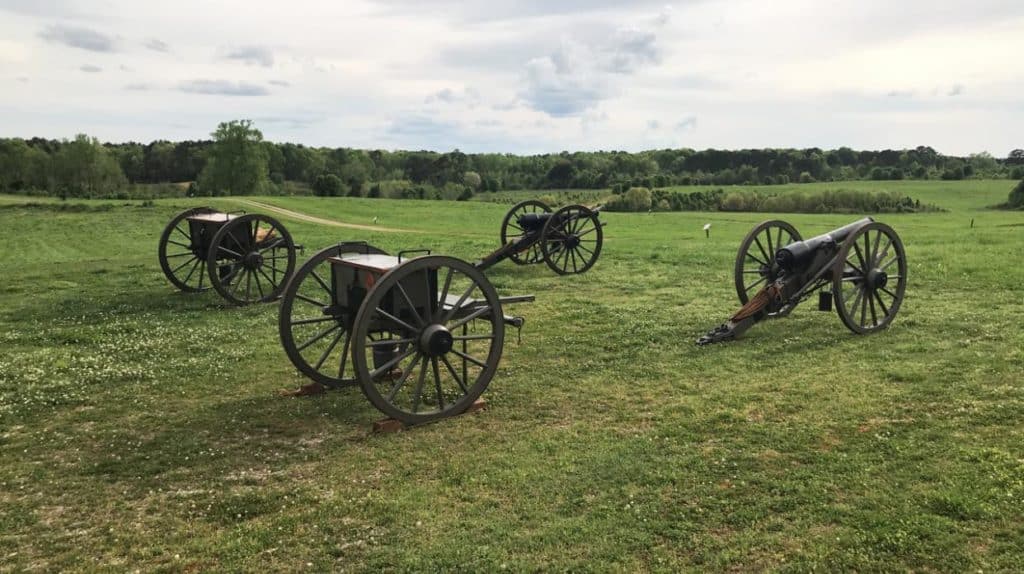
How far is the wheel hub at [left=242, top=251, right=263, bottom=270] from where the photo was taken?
12125 millimetres

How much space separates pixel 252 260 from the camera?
478 inches

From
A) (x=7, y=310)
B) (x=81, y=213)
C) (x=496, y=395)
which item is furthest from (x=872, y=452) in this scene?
(x=81, y=213)

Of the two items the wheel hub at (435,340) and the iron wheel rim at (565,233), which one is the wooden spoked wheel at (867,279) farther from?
the iron wheel rim at (565,233)

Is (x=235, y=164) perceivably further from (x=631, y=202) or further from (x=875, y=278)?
(x=875, y=278)

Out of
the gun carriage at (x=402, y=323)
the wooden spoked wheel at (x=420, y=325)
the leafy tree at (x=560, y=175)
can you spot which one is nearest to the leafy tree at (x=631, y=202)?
the leafy tree at (x=560, y=175)

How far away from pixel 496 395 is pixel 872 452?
3478 millimetres

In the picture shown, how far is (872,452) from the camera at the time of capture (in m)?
5.52

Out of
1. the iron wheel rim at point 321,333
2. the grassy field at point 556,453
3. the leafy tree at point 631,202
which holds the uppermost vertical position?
the leafy tree at point 631,202

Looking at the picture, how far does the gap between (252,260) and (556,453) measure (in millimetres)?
8187

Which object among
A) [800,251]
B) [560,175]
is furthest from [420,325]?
[560,175]

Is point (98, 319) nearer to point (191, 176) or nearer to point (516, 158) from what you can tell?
point (191, 176)

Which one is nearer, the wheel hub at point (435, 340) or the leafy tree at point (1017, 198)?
the wheel hub at point (435, 340)

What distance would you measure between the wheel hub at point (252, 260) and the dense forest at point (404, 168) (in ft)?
179

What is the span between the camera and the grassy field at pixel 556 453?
435 cm
